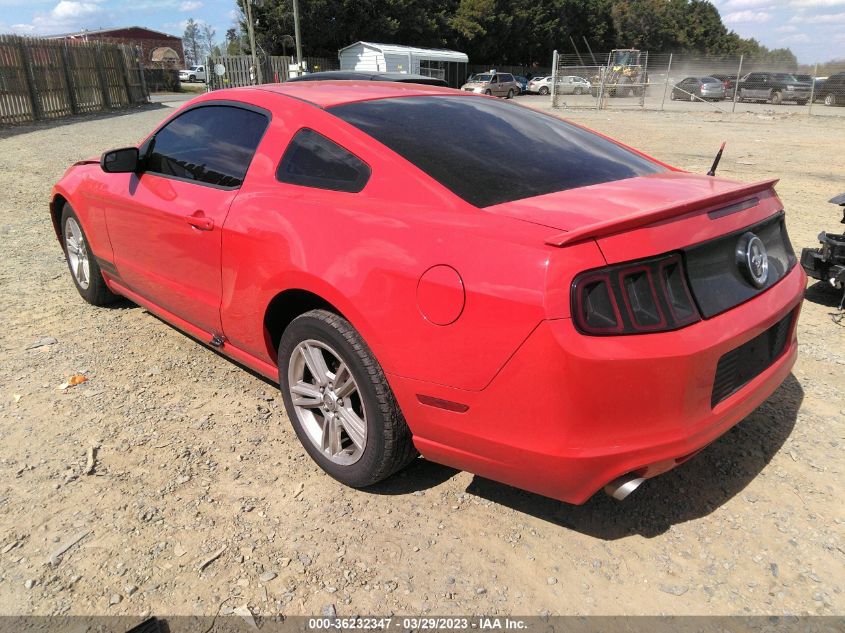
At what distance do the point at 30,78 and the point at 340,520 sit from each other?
2212 centimetres

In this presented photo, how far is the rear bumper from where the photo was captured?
186 centimetres

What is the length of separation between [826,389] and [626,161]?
1723 millimetres

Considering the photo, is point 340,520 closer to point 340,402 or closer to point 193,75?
point 340,402

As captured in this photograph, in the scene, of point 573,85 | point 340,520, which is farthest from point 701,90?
point 340,520

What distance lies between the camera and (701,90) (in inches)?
1276

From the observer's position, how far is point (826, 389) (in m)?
3.36

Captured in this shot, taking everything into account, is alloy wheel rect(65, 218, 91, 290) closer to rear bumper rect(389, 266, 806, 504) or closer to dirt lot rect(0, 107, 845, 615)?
dirt lot rect(0, 107, 845, 615)

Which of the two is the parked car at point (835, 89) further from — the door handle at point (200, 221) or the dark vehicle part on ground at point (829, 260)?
the door handle at point (200, 221)

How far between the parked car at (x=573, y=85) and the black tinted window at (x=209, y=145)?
3195 centimetres

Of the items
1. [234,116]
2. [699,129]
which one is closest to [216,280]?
[234,116]

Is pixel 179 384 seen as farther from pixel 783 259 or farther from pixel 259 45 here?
pixel 259 45

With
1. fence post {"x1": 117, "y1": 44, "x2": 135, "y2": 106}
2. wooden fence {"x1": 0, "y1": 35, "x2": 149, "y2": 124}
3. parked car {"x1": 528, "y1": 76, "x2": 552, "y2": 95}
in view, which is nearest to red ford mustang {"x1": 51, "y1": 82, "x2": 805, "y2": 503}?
wooden fence {"x1": 0, "y1": 35, "x2": 149, "y2": 124}

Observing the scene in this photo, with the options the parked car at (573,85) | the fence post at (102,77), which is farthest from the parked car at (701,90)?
the fence post at (102,77)

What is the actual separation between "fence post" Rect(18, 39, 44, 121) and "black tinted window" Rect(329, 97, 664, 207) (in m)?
21.1
